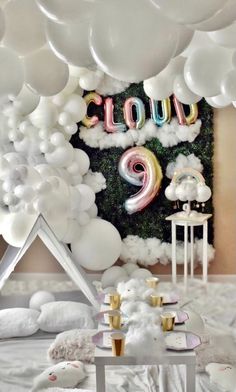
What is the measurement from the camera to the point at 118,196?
3.95m

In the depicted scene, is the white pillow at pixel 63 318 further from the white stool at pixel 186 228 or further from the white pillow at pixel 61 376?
the white stool at pixel 186 228

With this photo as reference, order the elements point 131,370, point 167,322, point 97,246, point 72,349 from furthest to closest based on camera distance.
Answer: point 97,246 → point 72,349 → point 131,370 → point 167,322

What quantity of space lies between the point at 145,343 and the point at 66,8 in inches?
54.9

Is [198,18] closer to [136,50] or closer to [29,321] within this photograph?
[136,50]

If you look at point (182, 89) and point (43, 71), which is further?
point (182, 89)

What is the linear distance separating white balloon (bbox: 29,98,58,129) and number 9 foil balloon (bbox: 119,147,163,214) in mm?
757

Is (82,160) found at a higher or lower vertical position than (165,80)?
lower

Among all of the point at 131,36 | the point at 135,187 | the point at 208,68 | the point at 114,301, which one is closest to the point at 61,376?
the point at 114,301

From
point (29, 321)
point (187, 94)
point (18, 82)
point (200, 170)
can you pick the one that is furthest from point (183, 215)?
point (18, 82)

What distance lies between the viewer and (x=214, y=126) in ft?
12.7

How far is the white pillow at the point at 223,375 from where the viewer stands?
6.63ft

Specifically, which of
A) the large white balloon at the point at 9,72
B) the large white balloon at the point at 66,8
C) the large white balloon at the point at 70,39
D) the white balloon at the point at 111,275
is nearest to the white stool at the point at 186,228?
the white balloon at the point at 111,275

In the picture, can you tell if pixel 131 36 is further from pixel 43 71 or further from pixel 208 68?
pixel 208 68

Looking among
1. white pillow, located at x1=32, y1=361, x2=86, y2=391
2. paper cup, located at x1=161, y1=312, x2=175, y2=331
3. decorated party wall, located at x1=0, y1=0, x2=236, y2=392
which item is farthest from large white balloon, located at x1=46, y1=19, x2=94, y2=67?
white pillow, located at x1=32, y1=361, x2=86, y2=391
